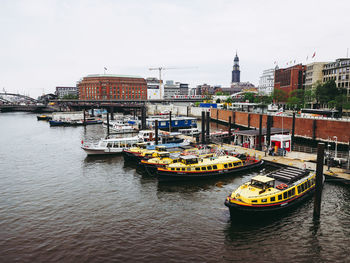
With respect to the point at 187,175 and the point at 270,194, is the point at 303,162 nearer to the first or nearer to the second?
the point at 270,194

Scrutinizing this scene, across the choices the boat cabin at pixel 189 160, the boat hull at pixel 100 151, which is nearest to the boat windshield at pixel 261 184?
the boat cabin at pixel 189 160

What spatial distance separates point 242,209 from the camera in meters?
23.2

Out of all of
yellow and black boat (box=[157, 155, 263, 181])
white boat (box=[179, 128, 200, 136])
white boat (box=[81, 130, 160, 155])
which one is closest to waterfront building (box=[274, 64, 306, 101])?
white boat (box=[179, 128, 200, 136])

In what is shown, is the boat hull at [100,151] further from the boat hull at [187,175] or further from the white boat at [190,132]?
the white boat at [190,132]

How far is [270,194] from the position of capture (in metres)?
24.2

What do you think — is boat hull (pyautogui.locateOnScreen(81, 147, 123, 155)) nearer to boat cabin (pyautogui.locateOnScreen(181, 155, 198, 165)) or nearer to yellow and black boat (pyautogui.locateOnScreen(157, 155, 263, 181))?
yellow and black boat (pyautogui.locateOnScreen(157, 155, 263, 181))

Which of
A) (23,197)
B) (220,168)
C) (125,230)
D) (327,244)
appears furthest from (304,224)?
(23,197)

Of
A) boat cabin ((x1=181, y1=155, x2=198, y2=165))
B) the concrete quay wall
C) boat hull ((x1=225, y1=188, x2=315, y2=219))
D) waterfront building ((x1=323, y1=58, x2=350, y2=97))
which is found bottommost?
boat hull ((x1=225, y1=188, x2=315, y2=219))

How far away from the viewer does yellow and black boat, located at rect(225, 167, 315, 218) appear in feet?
76.8

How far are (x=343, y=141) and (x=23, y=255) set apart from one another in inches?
2386

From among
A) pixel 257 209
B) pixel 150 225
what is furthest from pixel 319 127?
pixel 150 225

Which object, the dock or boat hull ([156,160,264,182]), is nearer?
the dock

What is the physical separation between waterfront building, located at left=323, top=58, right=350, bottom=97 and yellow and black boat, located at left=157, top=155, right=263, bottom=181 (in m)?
98.9

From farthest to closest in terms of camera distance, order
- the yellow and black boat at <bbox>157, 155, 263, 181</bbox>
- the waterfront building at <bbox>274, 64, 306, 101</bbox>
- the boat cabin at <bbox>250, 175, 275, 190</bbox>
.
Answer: the waterfront building at <bbox>274, 64, 306, 101</bbox> < the yellow and black boat at <bbox>157, 155, 263, 181</bbox> < the boat cabin at <bbox>250, 175, 275, 190</bbox>
